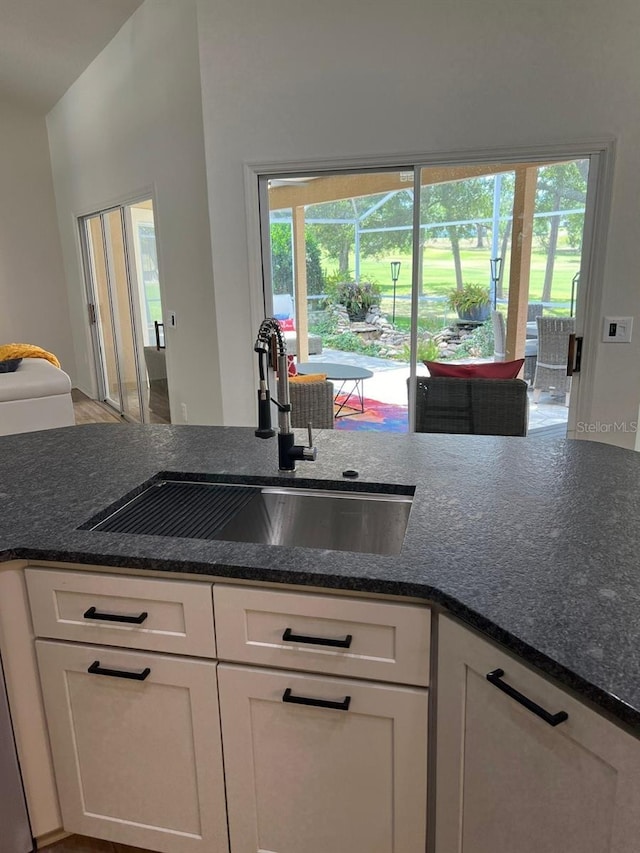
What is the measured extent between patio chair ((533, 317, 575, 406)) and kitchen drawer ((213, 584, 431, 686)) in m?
2.89

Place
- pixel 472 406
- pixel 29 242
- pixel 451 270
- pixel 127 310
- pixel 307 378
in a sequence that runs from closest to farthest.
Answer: pixel 472 406, pixel 451 270, pixel 307 378, pixel 127 310, pixel 29 242

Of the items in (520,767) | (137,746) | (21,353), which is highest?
(21,353)

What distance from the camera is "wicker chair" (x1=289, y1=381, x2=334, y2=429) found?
12.6ft

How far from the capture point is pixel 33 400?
4199 millimetres

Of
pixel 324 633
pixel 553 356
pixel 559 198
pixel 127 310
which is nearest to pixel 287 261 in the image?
pixel 559 198

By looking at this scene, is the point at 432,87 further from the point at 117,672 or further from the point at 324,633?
the point at 117,672

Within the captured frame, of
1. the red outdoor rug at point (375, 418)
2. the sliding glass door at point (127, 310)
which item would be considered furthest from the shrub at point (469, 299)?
the sliding glass door at point (127, 310)

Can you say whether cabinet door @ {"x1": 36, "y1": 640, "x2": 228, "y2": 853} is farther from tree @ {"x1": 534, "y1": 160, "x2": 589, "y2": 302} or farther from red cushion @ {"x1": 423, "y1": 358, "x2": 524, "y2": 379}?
tree @ {"x1": 534, "y1": 160, "x2": 589, "y2": 302}

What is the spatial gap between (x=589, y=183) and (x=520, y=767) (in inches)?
127

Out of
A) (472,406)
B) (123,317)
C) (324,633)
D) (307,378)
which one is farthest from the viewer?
(123,317)

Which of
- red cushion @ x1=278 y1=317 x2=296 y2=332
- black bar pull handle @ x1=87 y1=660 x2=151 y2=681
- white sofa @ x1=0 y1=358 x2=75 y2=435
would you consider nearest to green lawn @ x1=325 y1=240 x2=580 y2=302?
red cushion @ x1=278 y1=317 x2=296 y2=332

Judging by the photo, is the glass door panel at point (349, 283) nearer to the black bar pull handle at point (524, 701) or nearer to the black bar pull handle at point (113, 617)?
the black bar pull handle at point (113, 617)

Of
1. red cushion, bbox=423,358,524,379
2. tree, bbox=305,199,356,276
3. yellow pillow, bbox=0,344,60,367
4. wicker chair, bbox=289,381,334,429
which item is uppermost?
tree, bbox=305,199,356,276

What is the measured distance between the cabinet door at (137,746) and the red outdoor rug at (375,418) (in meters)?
2.82
